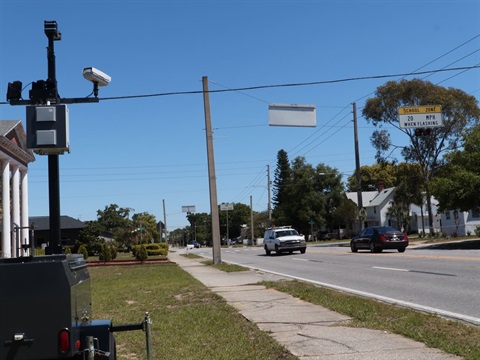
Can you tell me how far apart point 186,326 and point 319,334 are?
2.43 m

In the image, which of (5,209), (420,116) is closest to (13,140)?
(5,209)

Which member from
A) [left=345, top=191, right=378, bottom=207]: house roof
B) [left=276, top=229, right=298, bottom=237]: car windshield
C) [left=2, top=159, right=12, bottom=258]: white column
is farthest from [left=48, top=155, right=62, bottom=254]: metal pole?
[left=345, top=191, right=378, bottom=207]: house roof

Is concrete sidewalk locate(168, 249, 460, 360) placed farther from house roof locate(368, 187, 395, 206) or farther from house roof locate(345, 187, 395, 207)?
house roof locate(368, 187, 395, 206)

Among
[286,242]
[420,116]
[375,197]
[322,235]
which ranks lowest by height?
[322,235]

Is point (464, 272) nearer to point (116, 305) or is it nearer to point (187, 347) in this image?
point (116, 305)

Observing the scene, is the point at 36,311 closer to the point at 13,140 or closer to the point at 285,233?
A: the point at 285,233

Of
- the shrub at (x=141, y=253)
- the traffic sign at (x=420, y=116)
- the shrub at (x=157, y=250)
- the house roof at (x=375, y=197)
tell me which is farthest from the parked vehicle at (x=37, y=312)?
the house roof at (x=375, y=197)

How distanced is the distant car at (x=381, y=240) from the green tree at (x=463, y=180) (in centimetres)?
604

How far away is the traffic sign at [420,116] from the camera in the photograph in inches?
1047

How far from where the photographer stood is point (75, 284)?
4.22 m

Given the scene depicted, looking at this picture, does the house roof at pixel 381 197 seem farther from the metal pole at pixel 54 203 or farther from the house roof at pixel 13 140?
the metal pole at pixel 54 203

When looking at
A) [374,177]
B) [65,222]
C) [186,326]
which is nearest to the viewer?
[186,326]

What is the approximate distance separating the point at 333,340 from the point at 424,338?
1.21 meters

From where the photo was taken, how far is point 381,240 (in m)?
31.6
